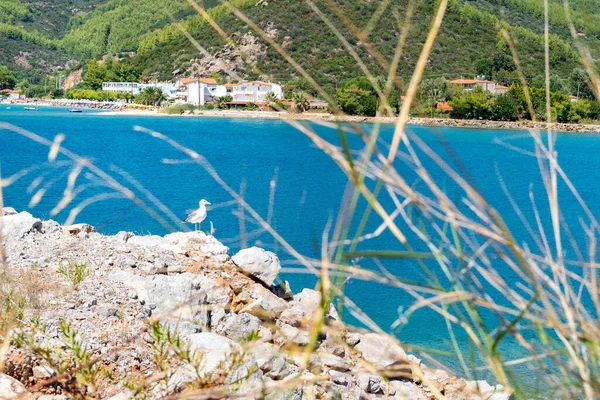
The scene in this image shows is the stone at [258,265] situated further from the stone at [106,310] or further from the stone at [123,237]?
the stone at [106,310]

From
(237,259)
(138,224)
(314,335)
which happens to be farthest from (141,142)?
(314,335)

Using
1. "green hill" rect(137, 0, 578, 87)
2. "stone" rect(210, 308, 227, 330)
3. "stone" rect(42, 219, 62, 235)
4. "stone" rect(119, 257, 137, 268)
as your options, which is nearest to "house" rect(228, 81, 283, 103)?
"green hill" rect(137, 0, 578, 87)

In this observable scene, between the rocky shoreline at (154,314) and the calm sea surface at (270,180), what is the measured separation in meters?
0.63

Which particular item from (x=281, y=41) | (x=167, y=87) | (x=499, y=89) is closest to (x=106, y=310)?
(x=499, y=89)

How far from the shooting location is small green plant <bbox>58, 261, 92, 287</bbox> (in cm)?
521

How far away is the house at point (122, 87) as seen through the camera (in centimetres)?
9512

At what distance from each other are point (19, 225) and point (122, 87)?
310 ft

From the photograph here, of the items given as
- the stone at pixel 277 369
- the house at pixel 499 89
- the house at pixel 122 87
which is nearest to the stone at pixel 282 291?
the stone at pixel 277 369

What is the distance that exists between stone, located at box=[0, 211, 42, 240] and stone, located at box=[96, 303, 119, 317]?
75.5 inches

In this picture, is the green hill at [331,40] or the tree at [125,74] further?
the tree at [125,74]

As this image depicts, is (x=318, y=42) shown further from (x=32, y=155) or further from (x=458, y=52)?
(x=32, y=155)

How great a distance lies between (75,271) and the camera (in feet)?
18.0

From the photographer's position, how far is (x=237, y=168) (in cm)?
3073

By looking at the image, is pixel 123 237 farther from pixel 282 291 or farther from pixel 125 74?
pixel 125 74
